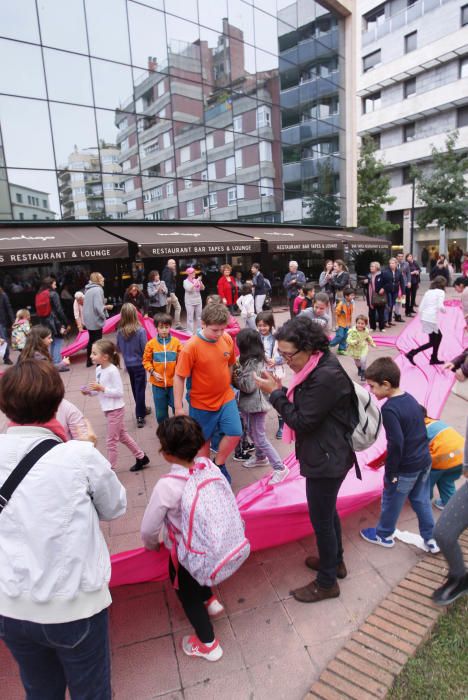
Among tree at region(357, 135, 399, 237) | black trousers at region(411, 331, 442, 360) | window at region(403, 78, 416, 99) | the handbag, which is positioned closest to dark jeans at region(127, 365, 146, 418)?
black trousers at region(411, 331, 442, 360)

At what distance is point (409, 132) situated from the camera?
37.7 m

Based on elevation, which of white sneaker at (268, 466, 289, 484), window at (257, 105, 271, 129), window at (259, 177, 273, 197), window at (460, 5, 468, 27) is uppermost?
window at (460, 5, 468, 27)

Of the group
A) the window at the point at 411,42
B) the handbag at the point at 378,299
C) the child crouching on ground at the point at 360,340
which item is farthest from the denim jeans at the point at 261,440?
the window at the point at 411,42

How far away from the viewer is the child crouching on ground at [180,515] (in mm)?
2467

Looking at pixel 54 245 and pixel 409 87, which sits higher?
pixel 409 87

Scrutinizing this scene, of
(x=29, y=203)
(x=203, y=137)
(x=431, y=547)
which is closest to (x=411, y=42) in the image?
(x=203, y=137)

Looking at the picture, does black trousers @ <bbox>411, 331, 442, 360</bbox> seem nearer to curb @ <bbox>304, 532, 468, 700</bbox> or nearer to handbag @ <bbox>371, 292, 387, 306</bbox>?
handbag @ <bbox>371, 292, 387, 306</bbox>

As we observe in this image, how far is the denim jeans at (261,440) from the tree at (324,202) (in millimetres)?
19542

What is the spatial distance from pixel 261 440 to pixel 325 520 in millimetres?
1811

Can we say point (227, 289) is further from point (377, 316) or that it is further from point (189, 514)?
point (189, 514)

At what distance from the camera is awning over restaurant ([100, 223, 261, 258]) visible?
45.8 ft

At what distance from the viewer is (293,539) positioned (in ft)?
11.6

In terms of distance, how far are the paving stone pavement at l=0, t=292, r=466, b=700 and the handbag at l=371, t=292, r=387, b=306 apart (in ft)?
28.9

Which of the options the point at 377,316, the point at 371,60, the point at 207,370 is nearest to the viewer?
the point at 207,370
